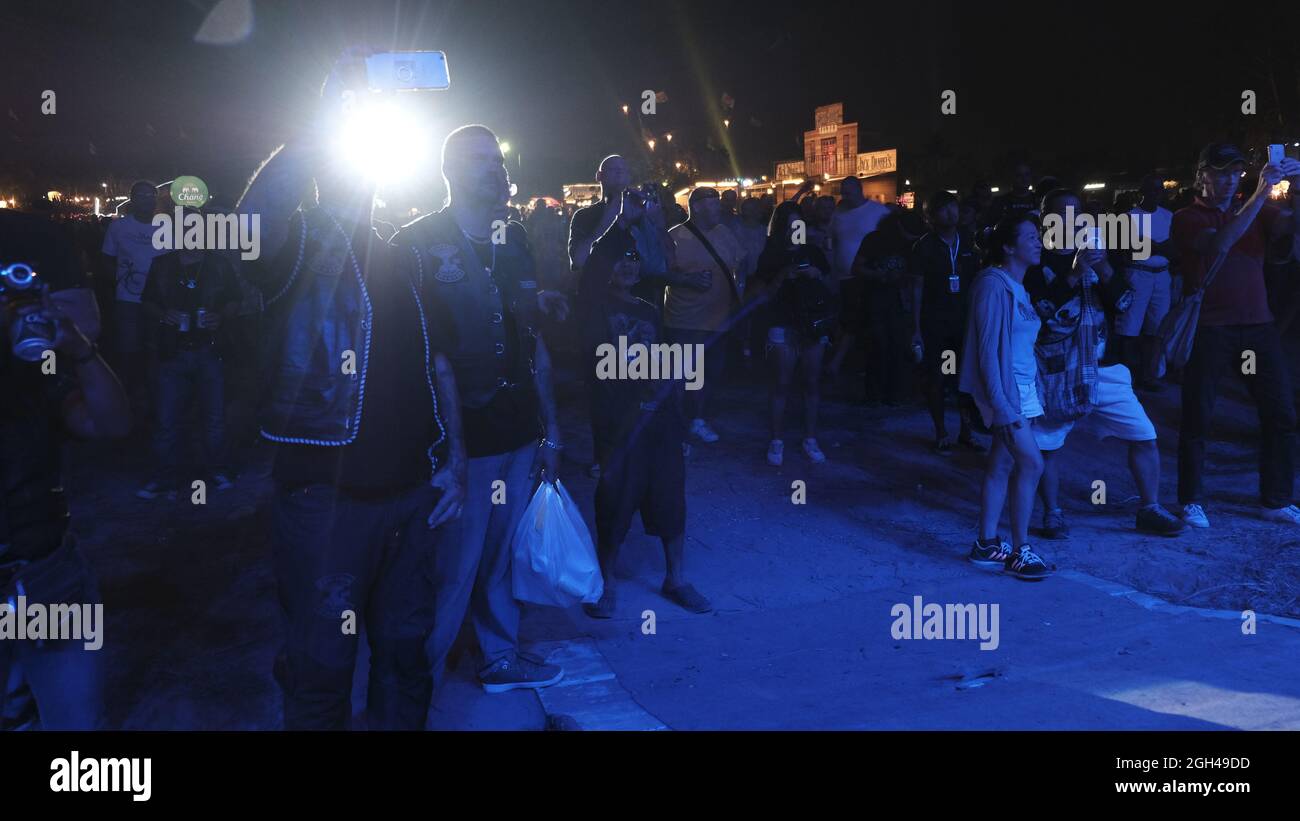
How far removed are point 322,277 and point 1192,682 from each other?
3647 millimetres

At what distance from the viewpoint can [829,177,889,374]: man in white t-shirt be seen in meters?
9.85

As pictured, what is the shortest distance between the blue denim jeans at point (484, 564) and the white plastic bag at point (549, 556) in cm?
6

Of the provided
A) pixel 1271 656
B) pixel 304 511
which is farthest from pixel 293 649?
pixel 1271 656

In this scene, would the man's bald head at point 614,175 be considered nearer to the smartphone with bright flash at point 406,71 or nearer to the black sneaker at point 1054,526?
the smartphone with bright flash at point 406,71

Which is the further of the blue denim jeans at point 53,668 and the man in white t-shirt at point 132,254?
the man in white t-shirt at point 132,254

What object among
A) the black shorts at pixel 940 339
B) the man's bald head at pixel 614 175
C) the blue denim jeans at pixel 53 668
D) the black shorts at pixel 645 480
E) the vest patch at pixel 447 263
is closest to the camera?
the blue denim jeans at pixel 53 668

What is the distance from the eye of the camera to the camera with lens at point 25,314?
2389 millimetres

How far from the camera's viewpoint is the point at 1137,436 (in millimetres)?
6059

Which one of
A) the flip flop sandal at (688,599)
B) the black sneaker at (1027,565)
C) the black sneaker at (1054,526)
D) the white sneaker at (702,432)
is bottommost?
the flip flop sandal at (688,599)

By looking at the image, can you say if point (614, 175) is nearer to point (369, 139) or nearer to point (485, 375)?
point (485, 375)

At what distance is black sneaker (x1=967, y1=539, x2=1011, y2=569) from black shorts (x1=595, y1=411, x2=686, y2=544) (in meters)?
1.80

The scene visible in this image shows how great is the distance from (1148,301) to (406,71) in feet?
27.9

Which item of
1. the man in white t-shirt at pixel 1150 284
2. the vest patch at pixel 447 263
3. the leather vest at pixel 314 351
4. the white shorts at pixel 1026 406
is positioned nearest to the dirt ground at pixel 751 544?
the white shorts at pixel 1026 406

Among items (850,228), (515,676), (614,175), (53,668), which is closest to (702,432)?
(850,228)
